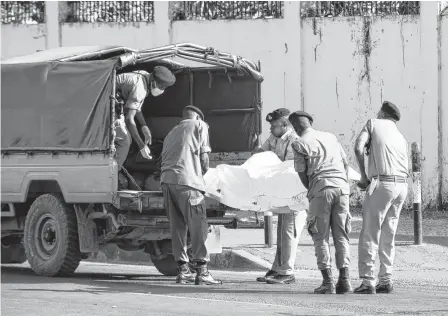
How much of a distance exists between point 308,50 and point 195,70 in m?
9.11

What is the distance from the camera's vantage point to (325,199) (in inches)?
440

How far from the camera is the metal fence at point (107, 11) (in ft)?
80.5

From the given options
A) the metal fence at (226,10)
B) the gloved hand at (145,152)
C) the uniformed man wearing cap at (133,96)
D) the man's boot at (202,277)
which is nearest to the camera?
the man's boot at (202,277)

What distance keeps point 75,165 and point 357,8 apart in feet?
39.0

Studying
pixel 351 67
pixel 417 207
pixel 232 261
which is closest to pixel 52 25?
pixel 351 67

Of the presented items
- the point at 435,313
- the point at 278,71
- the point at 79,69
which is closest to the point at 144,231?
the point at 79,69

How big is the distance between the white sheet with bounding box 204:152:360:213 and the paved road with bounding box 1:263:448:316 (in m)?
0.86

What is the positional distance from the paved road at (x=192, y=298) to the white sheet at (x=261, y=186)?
857 mm

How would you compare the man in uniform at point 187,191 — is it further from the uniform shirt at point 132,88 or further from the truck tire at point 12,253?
the truck tire at point 12,253

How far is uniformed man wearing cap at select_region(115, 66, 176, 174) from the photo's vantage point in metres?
12.9

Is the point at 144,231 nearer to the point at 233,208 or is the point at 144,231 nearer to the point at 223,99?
the point at 233,208

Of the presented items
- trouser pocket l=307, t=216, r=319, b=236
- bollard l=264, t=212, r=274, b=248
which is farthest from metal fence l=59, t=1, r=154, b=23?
trouser pocket l=307, t=216, r=319, b=236

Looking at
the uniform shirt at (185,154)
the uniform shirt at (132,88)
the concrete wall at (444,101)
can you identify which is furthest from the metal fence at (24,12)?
the uniform shirt at (185,154)

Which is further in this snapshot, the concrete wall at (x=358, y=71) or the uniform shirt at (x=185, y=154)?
the concrete wall at (x=358, y=71)
